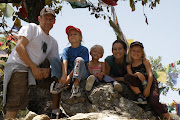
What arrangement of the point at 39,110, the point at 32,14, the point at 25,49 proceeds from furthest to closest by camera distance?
the point at 32,14 < the point at 39,110 < the point at 25,49

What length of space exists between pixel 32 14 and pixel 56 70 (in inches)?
112

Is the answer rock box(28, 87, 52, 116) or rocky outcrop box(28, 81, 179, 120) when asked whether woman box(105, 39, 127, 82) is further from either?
rock box(28, 87, 52, 116)

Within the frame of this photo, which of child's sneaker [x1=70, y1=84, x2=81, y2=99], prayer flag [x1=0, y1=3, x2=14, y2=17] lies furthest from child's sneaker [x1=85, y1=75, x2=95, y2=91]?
prayer flag [x1=0, y1=3, x2=14, y2=17]

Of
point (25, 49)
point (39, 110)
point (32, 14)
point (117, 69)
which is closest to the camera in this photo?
point (25, 49)

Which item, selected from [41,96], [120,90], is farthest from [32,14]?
[120,90]

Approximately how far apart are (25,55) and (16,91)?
2.37 ft

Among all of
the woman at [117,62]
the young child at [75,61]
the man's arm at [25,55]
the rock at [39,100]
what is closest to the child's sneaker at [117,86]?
the woman at [117,62]

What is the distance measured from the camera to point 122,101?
4414mm

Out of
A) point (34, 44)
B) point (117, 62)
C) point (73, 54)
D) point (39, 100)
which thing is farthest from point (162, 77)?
point (34, 44)

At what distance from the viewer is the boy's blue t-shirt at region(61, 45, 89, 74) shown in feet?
15.0

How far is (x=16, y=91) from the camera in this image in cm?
432

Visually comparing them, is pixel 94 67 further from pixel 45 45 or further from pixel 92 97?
pixel 45 45

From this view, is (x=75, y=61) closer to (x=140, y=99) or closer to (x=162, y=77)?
(x=140, y=99)

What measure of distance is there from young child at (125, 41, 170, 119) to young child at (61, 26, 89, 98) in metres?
0.90
